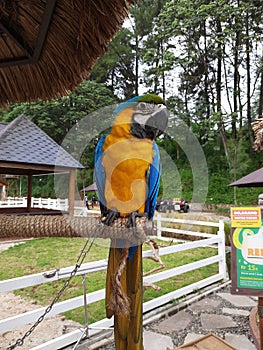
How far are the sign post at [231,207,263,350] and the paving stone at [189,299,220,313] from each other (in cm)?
104

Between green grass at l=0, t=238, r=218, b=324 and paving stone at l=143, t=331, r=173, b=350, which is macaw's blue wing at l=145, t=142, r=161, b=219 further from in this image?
paving stone at l=143, t=331, r=173, b=350

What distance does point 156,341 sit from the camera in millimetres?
2057

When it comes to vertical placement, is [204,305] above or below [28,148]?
below

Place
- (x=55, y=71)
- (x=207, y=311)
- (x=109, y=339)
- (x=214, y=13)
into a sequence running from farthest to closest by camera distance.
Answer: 1. (x=214, y=13)
2. (x=207, y=311)
3. (x=109, y=339)
4. (x=55, y=71)

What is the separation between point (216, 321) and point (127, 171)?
194cm

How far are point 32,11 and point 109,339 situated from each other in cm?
214

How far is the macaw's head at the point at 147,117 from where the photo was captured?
113 cm

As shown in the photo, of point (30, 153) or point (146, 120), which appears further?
point (30, 153)

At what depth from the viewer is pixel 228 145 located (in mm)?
10664

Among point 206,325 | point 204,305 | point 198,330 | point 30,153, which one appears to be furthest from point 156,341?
point 30,153

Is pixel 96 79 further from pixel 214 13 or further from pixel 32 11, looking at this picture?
pixel 32 11

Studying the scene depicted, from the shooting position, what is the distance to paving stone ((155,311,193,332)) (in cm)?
A: 226

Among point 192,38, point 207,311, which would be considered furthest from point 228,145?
point 207,311

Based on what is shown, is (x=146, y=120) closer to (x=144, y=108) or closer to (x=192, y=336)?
(x=144, y=108)
